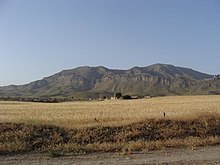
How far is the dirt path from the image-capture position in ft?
44.6

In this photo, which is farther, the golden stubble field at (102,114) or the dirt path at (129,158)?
the golden stubble field at (102,114)

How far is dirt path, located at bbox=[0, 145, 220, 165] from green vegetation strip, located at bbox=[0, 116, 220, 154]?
1193mm

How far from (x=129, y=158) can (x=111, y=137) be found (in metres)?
6.09

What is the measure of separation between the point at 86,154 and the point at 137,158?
7.56 feet

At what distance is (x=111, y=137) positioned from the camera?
20453 millimetres

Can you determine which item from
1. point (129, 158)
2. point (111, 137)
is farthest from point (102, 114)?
point (129, 158)

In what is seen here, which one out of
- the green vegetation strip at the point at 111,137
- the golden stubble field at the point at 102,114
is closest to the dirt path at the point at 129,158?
the green vegetation strip at the point at 111,137

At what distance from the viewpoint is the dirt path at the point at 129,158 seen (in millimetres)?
13602

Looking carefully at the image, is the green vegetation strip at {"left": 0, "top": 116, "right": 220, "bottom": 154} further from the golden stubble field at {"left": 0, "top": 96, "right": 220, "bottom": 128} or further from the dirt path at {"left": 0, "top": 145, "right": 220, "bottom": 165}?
the golden stubble field at {"left": 0, "top": 96, "right": 220, "bottom": 128}

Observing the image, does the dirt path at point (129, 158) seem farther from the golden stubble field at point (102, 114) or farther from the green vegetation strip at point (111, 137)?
the golden stubble field at point (102, 114)

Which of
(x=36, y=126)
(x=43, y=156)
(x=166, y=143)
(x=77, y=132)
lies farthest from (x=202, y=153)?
(x=36, y=126)

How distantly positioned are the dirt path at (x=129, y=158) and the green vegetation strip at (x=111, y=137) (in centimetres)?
119

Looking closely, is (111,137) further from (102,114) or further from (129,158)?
(102,114)

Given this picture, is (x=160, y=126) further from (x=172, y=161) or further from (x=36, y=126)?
(x=172, y=161)
